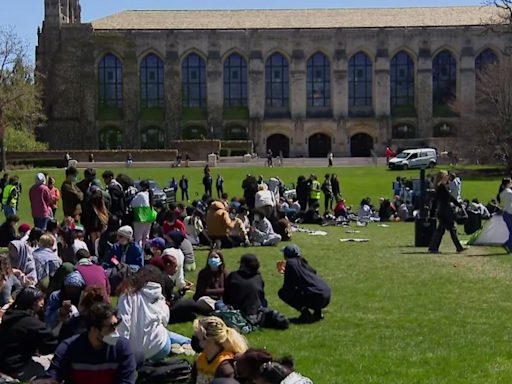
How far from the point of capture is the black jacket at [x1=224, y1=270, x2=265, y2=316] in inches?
409

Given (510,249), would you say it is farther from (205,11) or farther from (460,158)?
(205,11)

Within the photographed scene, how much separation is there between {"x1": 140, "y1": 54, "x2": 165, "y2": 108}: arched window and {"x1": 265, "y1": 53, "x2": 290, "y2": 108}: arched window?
8808 mm

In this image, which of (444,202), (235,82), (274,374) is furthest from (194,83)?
(274,374)

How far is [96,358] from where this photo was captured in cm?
628

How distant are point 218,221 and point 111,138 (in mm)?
51389

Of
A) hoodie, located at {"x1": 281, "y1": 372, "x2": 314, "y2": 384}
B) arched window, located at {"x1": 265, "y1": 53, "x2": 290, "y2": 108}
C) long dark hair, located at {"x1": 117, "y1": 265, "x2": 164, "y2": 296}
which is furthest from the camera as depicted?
arched window, located at {"x1": 265, "y1": 53, "x2": 290, "y2": 108}

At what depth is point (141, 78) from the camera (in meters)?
68.6

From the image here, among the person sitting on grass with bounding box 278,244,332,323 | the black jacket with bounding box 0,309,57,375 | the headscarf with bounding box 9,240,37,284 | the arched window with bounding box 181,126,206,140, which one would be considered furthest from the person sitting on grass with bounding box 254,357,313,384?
the arched window with bounding box 181,126,206,140

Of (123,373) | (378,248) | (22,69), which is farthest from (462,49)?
(123,373)

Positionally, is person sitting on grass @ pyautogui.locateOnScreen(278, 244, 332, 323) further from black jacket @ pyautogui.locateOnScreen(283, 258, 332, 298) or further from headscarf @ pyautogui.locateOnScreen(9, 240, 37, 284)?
headscarf @ pyautogui.locateOnScreen(9, 240, 37, 284)

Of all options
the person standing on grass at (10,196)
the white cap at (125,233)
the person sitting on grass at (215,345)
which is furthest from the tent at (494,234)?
the person sitting on grass at (215,345)

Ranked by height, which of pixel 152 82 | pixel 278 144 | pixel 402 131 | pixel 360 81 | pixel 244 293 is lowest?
pixel 244 293

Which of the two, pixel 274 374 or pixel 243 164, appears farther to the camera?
pixel 243 164

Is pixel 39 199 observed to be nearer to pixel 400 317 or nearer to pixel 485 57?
pixel 400 317
